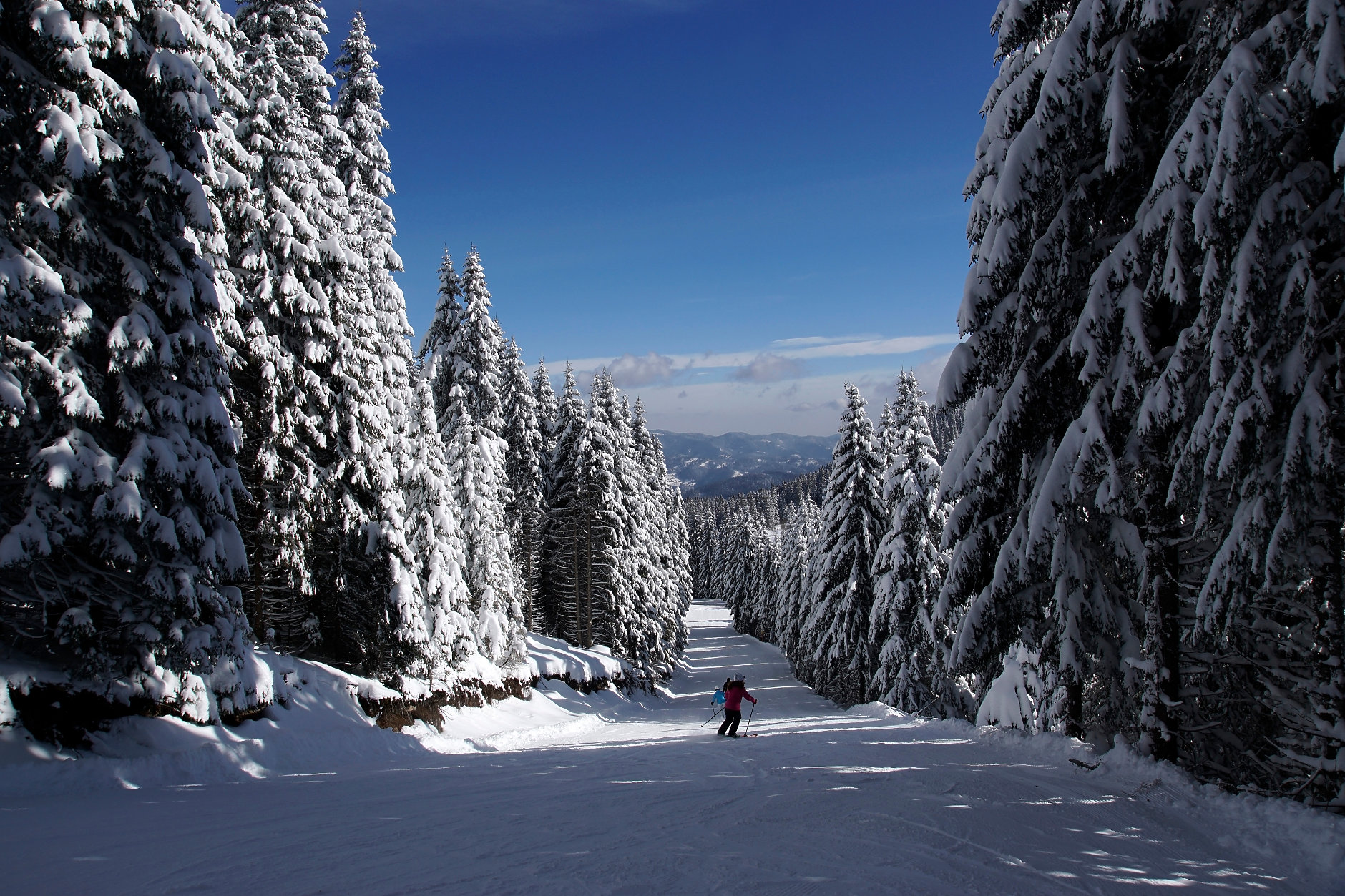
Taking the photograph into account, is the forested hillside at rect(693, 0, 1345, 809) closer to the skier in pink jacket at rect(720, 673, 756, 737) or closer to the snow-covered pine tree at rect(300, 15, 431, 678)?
the skier in pink jacket at rect(720, 673, 756, 737)

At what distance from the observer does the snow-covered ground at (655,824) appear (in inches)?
213

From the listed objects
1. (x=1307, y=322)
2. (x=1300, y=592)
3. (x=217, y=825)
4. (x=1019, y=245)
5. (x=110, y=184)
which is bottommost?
(x=217, y=825)

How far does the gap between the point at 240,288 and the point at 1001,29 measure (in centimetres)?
1550

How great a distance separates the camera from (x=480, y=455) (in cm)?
2469

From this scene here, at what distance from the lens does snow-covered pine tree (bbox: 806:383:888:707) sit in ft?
94.9

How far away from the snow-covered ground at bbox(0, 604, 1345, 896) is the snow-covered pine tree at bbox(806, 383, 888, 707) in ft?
54.3

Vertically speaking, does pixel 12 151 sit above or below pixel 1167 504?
above

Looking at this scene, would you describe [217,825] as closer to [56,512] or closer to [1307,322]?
[56,512]

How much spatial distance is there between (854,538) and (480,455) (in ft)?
50.8

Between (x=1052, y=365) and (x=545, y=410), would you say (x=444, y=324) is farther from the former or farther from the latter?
(x=1052, y=365)

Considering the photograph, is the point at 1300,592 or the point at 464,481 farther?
the point at 464,481

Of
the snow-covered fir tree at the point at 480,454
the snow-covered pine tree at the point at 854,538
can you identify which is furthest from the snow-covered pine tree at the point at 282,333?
the snow-covered pine tree at the point at 854,538

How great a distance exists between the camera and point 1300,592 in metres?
7.54

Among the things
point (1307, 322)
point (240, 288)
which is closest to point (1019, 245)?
point (1307, 322)
